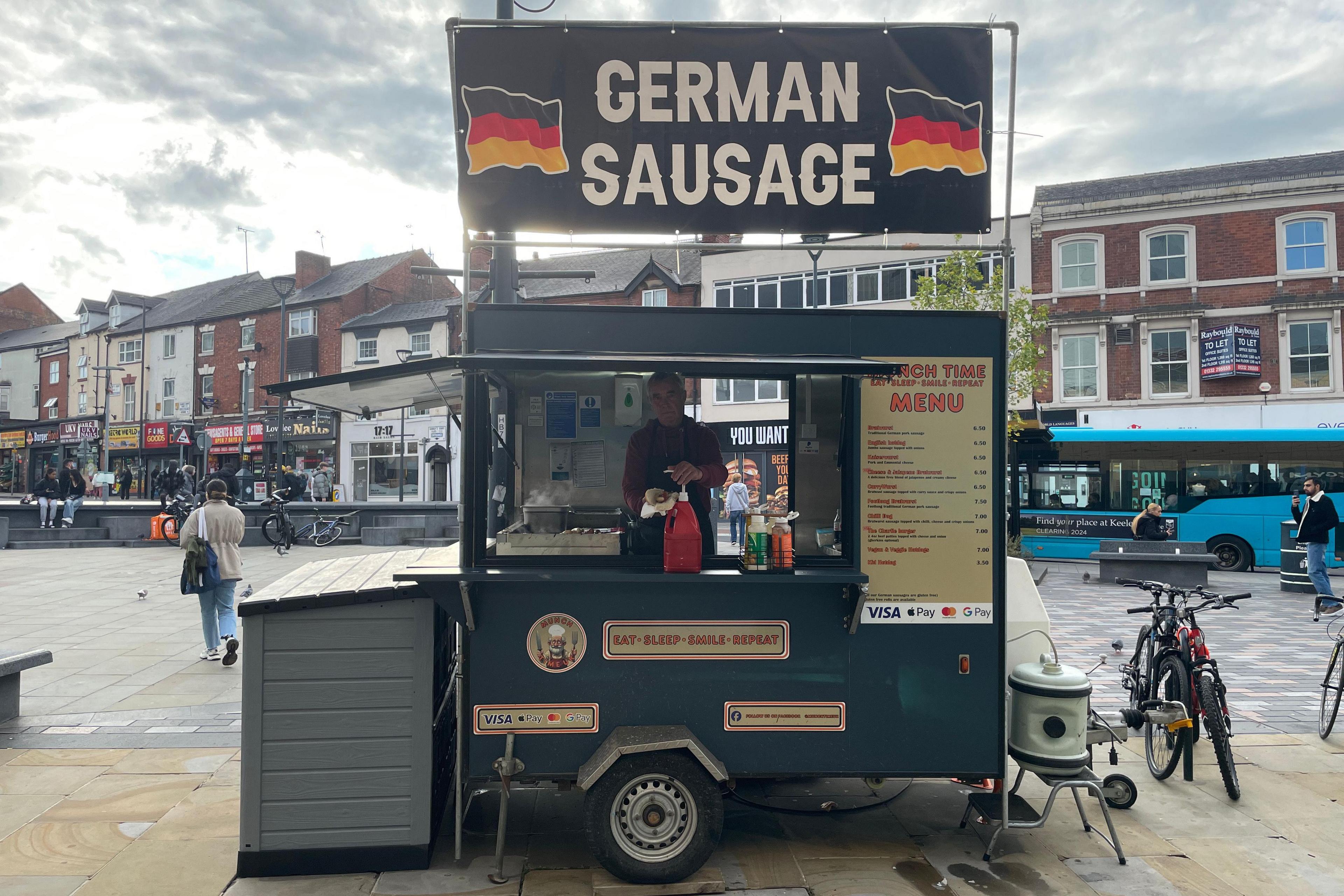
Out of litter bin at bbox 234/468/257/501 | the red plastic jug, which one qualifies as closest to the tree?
the red plastic jug

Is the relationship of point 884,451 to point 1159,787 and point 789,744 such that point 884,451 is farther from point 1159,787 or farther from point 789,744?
point 1159,787

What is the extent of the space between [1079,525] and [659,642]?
59.3 ft

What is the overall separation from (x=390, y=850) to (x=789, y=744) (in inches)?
77.5

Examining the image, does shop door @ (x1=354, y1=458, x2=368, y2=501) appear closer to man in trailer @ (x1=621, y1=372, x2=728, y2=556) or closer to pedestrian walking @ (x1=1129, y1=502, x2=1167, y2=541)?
pedestrian walking @ (x1=1129, y1=502, x2=1167, y2=541)

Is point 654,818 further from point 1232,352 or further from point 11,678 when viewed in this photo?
point 1232,352

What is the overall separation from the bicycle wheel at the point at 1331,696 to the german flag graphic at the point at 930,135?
4.74 metres

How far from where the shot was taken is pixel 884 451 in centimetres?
420

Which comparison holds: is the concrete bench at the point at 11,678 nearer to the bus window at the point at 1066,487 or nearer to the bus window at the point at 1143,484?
the bus window at the point at 1066,487

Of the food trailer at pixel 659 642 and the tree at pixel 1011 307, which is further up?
the tree at pixel 1011 307

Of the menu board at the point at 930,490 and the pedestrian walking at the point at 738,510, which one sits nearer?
the menu board at the point at 930,490

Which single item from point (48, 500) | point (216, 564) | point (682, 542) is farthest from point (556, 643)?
point (48, 500)

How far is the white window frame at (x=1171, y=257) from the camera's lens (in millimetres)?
25547

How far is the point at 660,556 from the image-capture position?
13.7 feet

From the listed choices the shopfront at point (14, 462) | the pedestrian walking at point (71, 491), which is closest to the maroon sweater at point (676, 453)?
the pedestrian walking at point (71, 491)
